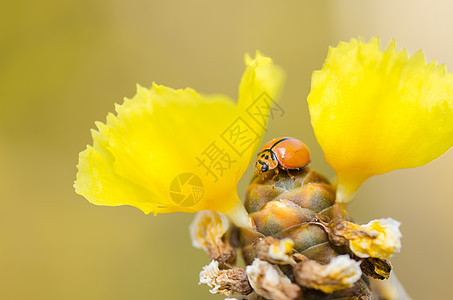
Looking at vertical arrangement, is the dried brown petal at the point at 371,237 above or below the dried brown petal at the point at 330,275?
above

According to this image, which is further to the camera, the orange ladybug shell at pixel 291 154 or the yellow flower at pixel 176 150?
the orange ladybug shell at pixel 291 154

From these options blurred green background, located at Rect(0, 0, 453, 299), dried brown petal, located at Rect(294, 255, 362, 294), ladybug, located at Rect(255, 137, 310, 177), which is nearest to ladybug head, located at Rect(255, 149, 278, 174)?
ladybug, located at Rect(255, 137, 310, 177)

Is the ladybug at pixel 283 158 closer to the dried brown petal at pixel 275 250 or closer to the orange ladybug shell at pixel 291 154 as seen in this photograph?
the orange ladybug shell at pixel 291 154

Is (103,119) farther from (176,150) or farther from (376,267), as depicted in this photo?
(376,267)

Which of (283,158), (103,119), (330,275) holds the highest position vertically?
(103,119)

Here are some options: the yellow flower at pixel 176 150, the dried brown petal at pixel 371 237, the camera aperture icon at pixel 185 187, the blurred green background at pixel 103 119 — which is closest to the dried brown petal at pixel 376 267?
the dried brown petal at pixel 371 237

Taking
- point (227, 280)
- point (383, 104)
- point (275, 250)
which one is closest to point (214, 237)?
point (227, 280)

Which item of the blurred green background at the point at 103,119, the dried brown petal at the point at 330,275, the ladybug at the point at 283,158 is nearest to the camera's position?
the dried brown petal at the point at 330,275
